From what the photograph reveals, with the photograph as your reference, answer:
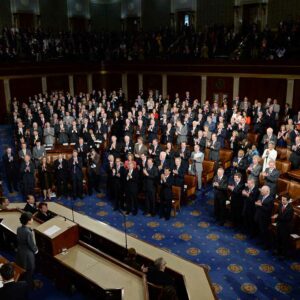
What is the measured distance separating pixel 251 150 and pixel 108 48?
14.2m

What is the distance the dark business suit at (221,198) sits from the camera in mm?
7992

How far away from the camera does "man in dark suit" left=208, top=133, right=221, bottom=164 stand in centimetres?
1015

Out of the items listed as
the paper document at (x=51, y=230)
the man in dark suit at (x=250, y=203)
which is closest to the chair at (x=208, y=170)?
the man in dark suit at (x=250, y=203)

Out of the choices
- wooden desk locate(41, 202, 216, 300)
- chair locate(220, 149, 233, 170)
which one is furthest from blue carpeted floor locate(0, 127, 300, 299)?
chair locate(220, 149, 233, 170)

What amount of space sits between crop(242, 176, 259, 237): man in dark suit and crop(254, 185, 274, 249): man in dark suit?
21cm

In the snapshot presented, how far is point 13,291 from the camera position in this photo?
4.38 m

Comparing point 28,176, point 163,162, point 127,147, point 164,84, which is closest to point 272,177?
point 163,162

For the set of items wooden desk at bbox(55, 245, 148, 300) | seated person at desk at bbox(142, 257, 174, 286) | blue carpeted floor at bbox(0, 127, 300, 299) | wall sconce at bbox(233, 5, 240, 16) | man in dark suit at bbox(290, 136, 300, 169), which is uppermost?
wall sconce at bbox(233, 5, 240, 16)

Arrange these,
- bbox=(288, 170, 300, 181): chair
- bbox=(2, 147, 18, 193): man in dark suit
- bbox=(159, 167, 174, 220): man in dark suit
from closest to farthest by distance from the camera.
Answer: bbox=(288, 170, 300, 181): chair → bbox=(159, 167, 174, 220): man in dark suit → bbox=(2, 147, 18, 193): man in dark suit

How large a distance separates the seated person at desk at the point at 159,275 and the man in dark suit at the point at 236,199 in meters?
3.34

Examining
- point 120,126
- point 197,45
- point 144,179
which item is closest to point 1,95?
point 120,126

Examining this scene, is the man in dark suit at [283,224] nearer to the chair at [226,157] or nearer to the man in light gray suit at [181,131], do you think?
the chair at [226,157]

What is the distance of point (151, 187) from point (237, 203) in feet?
6.77

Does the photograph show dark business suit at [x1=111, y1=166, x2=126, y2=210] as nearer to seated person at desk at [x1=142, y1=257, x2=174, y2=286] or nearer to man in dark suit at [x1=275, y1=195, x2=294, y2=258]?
man in dark suit at [x1=275, y1=195, x2=294, y2=258]
